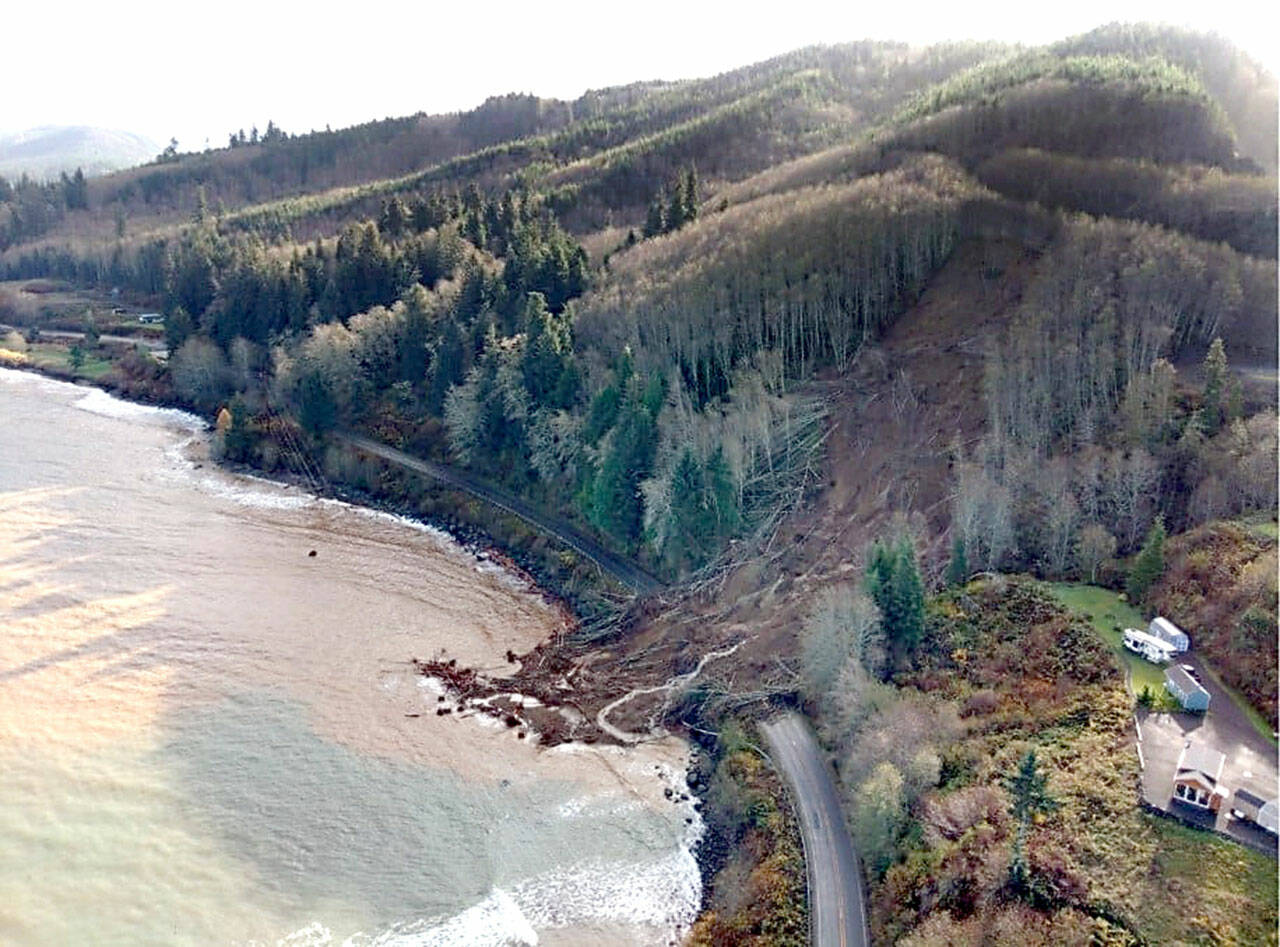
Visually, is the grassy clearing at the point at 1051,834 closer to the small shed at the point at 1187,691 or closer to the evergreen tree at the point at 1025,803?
the evergreen tree at the point at 1025,803

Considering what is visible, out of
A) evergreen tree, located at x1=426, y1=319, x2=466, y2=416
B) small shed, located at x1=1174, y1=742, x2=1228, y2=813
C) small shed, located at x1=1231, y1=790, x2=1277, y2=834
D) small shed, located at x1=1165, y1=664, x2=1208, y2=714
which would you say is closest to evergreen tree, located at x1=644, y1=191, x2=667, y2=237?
evergreen tree, located at x1=426, y1=319, x2=466, y2=416

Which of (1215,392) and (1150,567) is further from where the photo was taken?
(1215,392)

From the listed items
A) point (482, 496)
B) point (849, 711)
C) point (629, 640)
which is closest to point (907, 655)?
point (849, 711)

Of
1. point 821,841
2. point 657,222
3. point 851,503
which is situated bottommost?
point 821,841

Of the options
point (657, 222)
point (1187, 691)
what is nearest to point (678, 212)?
point (657, 222)

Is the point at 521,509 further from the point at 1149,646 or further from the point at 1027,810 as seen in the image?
the point at 1027,810

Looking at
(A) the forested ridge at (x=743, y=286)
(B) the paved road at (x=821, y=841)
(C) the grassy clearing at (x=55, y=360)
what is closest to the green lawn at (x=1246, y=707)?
(A) the forested ridge at (x=743, y=286)

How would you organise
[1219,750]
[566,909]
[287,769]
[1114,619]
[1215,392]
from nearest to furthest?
[1219,750], [566,909], [1114,619], [287,769], [1215,392]
